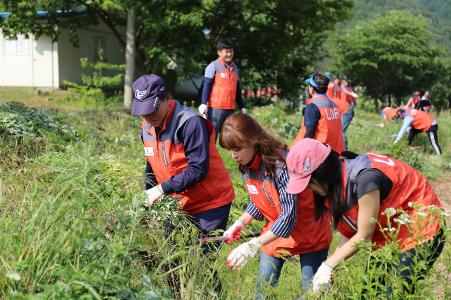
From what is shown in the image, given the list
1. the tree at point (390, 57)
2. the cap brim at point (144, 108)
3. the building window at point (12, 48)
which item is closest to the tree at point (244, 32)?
the building window at point (12, 48)

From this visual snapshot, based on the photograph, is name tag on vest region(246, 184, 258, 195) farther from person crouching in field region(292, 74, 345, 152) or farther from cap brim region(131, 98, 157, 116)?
person crouching in field region(292, 74, 345, 152)

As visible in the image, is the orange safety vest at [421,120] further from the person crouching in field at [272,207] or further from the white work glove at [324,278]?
the white work glove at [324,278]

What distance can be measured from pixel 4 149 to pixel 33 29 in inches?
479

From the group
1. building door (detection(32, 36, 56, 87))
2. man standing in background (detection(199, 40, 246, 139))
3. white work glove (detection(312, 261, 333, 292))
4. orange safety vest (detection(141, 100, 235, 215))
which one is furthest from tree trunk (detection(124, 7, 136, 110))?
white work glove (detection(312, 261, 333, 292))

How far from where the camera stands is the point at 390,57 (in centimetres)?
3872

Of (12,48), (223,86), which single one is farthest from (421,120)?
(12,48)

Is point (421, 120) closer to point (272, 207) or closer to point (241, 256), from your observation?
point (272, 207)

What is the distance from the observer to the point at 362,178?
8.10 ft

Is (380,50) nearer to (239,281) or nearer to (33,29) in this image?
(33,29)

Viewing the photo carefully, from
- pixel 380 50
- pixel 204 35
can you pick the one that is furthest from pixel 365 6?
pixel 204 35

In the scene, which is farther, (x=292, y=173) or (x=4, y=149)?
(x=4, y=149)

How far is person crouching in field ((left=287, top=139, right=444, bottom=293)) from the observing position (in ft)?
8.05

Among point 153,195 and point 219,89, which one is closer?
point 153,195

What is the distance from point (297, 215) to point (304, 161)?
23.2 inches
